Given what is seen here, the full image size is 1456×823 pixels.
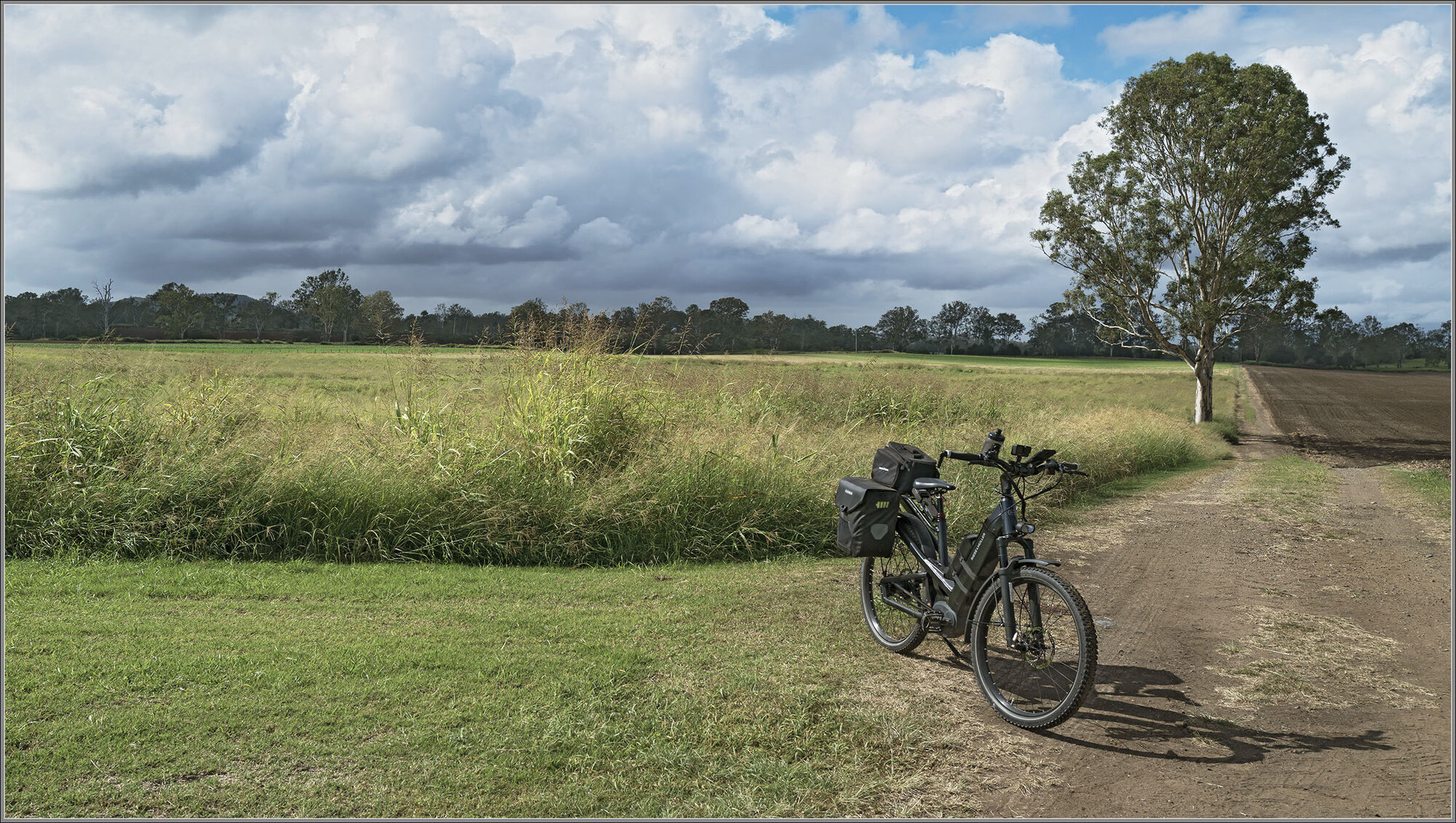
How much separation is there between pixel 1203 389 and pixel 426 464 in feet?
84.2

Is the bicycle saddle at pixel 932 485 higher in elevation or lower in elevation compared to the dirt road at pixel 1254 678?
higher

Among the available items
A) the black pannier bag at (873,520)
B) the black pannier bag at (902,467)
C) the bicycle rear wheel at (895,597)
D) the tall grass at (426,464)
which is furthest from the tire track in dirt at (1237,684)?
the tall grass at (426,464)

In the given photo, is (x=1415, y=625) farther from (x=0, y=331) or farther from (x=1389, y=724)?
(x=0, y=331)

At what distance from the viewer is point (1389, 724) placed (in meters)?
4.74

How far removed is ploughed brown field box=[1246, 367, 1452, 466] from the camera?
2216 cm

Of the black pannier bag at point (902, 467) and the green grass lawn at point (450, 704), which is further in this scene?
the black pannier bag at point (902, 467)

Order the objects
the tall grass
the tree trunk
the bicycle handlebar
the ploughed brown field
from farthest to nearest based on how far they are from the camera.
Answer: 1. the tree trunk
2. the ploughed brown field
3. the tall grass
4. the bicycle handlebar

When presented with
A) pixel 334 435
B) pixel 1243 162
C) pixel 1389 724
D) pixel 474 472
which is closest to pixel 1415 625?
pixel 1389 724

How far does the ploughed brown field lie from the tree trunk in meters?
2.41

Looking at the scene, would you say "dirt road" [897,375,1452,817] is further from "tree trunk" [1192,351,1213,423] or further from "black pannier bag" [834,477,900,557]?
"tree trunk" [1192,351,1213,423]

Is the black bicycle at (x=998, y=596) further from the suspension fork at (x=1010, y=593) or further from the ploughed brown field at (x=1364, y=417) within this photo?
the ploughed brown field at (x=1364, y=417)

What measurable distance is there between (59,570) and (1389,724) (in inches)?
379

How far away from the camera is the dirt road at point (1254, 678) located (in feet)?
12.8

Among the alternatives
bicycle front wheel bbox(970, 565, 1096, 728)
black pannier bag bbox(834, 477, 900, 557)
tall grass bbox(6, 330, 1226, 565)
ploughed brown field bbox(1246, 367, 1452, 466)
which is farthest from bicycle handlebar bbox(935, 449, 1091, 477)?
ploughed brown field bbox(1246, 367, 1452, 466)
